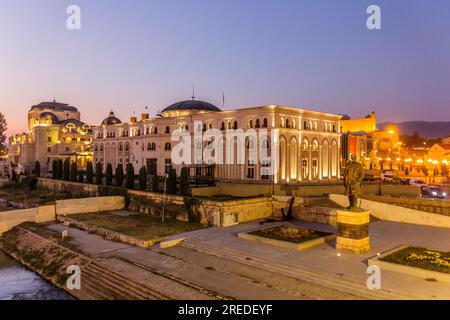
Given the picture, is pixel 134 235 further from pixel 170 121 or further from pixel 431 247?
pixel 170 121

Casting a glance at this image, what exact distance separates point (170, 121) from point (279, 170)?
2188cm

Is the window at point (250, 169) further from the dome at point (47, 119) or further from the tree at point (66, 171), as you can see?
the dome at point (47, 119)

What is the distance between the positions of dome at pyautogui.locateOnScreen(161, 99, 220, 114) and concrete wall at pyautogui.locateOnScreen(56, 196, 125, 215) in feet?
87.2

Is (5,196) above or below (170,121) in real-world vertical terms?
below

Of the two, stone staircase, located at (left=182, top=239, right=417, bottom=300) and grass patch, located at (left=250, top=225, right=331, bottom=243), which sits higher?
grass patch, located at (left=250, top=225, right=331, bottom=243)

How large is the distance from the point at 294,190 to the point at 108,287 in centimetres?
2426

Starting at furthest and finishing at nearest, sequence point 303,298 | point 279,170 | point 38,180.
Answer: point 38,180 < point 279,170 < point 303,298

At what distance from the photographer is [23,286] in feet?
69.2

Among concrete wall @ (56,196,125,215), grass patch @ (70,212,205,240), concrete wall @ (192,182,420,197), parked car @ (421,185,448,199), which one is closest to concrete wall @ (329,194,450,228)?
concrete wall @ (192,182,420,197)

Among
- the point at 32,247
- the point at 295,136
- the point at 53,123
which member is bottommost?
the point at 32,247

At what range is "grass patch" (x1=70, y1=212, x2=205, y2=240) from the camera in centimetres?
2662

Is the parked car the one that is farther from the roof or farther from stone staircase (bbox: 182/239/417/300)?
the roof

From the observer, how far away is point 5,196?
56.0 metres
